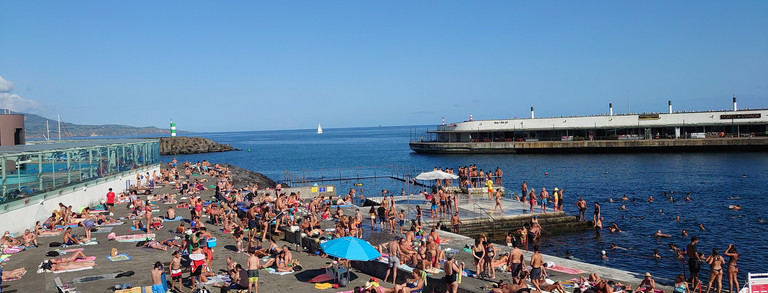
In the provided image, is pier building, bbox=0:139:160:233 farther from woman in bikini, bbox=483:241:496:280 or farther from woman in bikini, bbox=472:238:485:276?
woman in bikini, bbox=483:241:496:280

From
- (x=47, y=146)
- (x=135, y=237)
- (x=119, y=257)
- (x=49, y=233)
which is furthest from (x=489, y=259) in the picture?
(x=47, y=146)

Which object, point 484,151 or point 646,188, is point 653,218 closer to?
point 646,188

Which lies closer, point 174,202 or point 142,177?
point 174,202

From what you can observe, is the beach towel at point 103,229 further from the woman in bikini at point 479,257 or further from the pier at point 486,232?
the woman in bikini at point 479,257

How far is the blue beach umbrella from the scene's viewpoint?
14438mm

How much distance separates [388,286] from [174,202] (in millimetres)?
19929

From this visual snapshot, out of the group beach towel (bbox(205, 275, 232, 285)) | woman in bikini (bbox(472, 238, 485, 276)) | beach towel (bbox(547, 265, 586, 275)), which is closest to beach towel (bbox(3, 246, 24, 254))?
beach towel (bbox(205, 275, 232, 285))

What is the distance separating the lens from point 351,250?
47.9 feet

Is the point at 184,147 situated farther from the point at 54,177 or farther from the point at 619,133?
Result: the point at 54,177

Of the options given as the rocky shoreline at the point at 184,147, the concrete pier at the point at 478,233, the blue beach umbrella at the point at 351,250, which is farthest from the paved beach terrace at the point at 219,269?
the rocky shoreline at the point at 184,147

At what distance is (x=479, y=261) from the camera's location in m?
15.9

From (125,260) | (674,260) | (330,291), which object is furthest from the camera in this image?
(674,260)

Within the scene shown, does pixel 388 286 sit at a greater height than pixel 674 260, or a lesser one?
greater

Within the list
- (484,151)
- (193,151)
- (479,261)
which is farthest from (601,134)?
(193,151)
